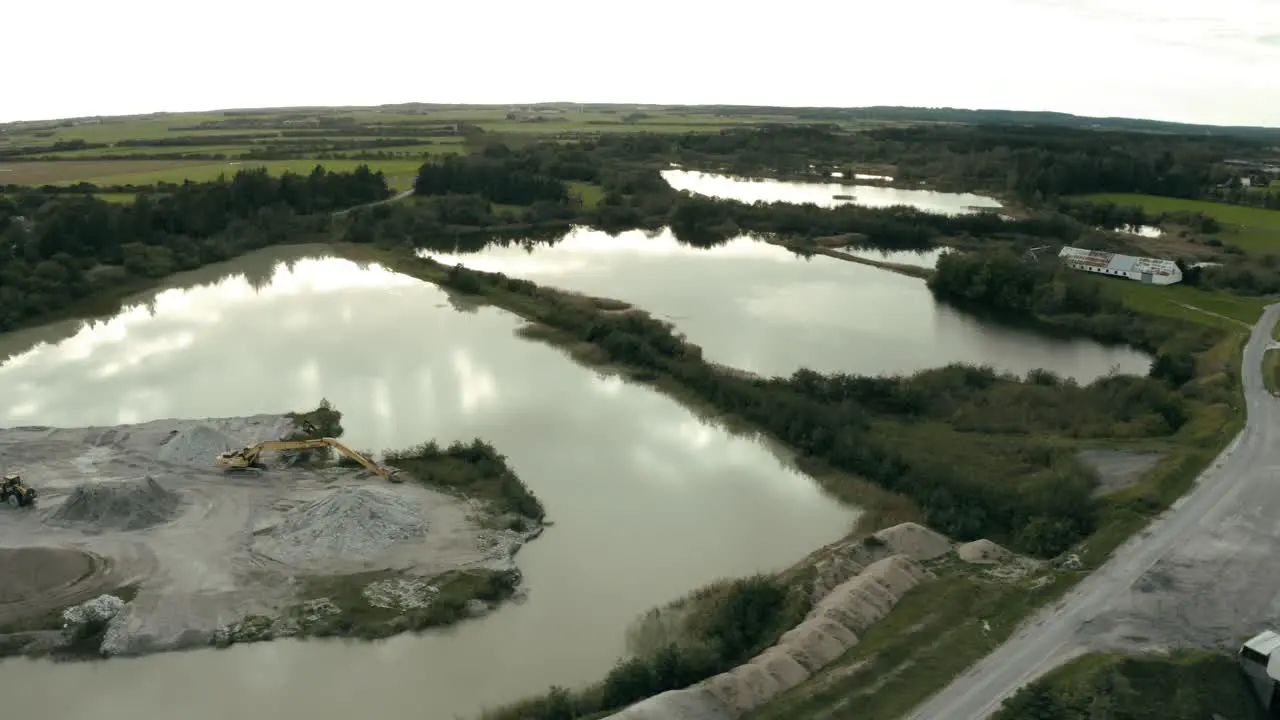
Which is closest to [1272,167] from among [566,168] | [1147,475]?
[566,168]

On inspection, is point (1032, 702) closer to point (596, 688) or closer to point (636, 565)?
point (596, 688)

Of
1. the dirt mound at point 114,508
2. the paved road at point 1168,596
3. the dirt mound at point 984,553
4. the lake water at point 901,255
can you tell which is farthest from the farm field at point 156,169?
the paved road at point 1168,596

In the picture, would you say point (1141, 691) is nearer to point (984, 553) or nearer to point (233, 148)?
point (984, 553)

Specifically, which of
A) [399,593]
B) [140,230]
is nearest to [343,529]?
[399,593]

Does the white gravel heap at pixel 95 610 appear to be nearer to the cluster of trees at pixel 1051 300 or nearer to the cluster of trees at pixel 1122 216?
the cluster of trees at pixel 1051 300

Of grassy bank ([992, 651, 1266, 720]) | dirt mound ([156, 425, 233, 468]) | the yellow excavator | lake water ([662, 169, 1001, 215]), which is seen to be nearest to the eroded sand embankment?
grassy bank ([992, 651, 1266, 720])
